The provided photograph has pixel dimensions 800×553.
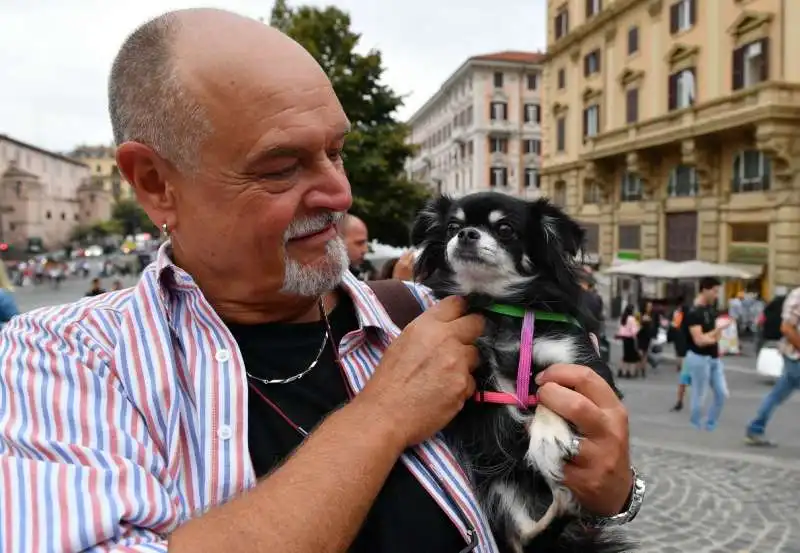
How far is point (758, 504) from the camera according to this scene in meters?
7.11

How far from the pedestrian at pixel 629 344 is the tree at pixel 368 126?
938 cm

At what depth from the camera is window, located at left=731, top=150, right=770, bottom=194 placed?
74.6ft

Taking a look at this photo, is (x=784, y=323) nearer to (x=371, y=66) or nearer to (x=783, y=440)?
(x=783, y=440)

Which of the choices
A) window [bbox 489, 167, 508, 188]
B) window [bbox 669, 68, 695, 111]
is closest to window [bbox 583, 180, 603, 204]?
window [bbox 669, 68, 695, 111]

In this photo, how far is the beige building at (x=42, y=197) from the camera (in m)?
89.2

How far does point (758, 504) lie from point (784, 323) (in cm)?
283

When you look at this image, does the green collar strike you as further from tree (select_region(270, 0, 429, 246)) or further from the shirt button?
tree (select_region(270, 0, 429, 246))

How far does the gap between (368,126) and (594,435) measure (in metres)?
22.9

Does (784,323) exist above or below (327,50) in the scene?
below

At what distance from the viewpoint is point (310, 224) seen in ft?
6.14

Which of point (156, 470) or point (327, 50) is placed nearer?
point (156, 470)

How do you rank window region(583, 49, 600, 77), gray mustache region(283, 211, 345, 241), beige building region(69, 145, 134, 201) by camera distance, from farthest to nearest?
beige building region(69, 145, 134, 201)
window region(583, 49, 600, 77)
gray mustache region(283, 211, 345, 241)

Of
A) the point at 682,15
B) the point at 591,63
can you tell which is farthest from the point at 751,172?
the point at 591,63

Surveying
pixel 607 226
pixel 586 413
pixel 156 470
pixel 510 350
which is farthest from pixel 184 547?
pixel 607 226
